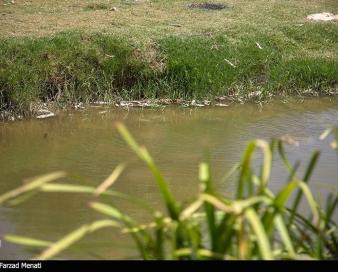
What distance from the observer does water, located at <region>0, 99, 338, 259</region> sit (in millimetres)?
4891

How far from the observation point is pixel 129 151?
22.2ft

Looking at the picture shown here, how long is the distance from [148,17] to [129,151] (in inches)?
273

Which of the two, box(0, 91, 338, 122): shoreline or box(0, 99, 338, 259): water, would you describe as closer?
box(0, 99, 338, 259): water

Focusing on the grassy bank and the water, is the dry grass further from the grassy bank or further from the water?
the water

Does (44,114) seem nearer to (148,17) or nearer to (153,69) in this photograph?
(153,69)

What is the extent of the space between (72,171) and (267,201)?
406 cm

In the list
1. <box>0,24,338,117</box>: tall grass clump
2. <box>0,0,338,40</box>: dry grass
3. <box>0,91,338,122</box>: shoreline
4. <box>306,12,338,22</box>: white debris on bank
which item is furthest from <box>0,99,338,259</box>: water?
<box>306,12,338,22</box>: white debris on bank

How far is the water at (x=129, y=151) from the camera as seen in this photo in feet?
16.0

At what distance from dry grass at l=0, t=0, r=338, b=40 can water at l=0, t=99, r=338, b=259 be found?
2.59 metres

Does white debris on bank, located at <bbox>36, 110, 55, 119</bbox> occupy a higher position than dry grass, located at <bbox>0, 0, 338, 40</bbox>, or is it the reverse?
dry grass, located at <bbox>0, 0, 338, 40</bbox>

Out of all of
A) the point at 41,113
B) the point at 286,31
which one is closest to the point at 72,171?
the point at 41,113

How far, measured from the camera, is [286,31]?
12172 mm

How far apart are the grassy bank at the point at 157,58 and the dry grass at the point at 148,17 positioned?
1.4 inches
